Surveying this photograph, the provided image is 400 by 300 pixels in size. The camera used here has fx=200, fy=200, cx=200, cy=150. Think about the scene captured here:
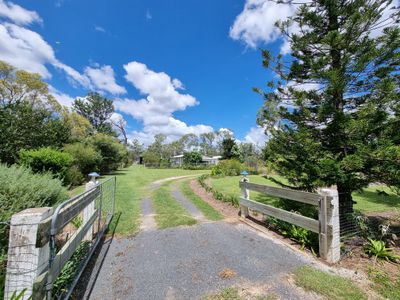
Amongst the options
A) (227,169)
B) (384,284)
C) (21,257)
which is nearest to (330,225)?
(384,284)

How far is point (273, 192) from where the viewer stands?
433 cm

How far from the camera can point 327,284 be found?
8.49 ft

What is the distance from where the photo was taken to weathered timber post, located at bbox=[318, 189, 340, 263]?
3153 mm

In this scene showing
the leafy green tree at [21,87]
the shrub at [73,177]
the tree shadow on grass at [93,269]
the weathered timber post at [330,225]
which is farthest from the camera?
the leafy green tree at [21,87]

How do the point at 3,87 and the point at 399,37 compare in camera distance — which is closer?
the point at 399,37

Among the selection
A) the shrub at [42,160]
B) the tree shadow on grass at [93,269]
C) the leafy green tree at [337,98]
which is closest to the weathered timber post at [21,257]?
the tree shadow on grass at [93,269]

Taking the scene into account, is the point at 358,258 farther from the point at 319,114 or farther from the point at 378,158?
the point at 319,114

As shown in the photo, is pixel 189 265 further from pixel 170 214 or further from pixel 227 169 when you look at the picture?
pixel 227 169

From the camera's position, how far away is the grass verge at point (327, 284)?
2381mm

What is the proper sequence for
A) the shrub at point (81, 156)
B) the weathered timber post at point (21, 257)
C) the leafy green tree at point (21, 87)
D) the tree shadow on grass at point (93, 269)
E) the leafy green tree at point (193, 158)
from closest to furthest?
the weathered timber post at point (21, 257), the tree shadow on grass at point (93, 269), the shrub at point (81, 156), the leafy green tree at point (21, 87), the leafy green tree at point (193, 158)

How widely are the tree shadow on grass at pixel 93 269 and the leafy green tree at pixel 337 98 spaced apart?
402 centimetres

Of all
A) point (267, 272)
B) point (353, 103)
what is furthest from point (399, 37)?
point (267, 272)

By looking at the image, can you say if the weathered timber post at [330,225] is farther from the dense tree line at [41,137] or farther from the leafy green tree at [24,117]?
the leafy green tree at [24,117]

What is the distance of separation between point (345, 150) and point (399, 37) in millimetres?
2319
